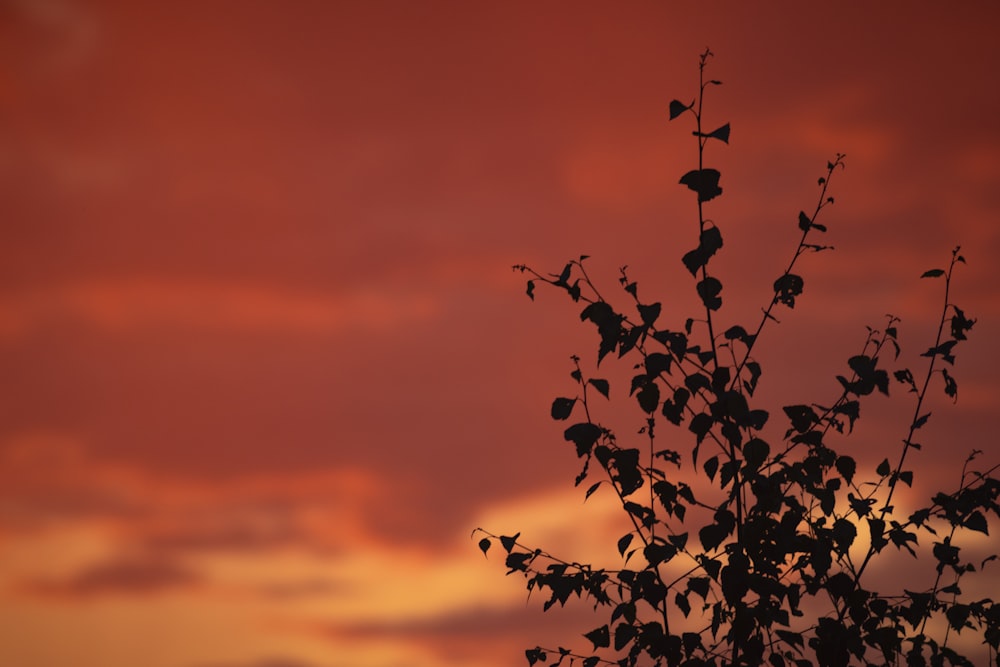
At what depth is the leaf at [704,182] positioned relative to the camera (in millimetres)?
6012

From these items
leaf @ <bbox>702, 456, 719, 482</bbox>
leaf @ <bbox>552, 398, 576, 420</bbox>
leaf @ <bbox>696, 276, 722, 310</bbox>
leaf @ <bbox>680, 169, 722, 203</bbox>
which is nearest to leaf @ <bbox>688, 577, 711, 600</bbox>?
leaf @ <bbox>702, 456, 719, 482</bbox>

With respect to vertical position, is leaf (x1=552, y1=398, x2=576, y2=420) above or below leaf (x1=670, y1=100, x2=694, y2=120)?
below

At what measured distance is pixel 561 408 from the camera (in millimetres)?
6660

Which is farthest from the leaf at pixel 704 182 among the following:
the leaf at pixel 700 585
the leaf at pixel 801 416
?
the leaf at pixel 700 585

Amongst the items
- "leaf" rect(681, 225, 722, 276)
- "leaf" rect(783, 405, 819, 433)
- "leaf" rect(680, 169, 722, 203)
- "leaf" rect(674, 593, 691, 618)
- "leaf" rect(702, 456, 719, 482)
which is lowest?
"leaf" rect(674, 593, 691, 618)

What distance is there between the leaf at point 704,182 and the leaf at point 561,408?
62.6 inches

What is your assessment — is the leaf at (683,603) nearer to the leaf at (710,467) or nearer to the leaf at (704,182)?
the leaf at (710,467)

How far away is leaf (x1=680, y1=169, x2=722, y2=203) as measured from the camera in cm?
601

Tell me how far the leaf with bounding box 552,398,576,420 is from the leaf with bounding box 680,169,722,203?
1591 mm

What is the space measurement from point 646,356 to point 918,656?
10.5 feet

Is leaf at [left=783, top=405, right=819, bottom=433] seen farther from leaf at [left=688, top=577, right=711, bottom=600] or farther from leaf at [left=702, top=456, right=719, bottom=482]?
leaf at [left=688, top=577, right=711, bottom=600]

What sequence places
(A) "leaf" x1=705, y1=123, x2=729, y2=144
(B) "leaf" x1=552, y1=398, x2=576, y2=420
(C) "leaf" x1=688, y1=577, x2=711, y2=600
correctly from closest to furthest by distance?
(A) "leaf" x1=705, y1=123, x2=729, y2=144, (B) "leaf" x1=552, y1=398, x2=576, y2=420, (C) "leaf" x1=688, y1=577, x2=711, y2=600

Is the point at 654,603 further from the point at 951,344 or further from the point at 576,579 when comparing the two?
the point at 951,344

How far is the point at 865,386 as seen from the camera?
646cm
